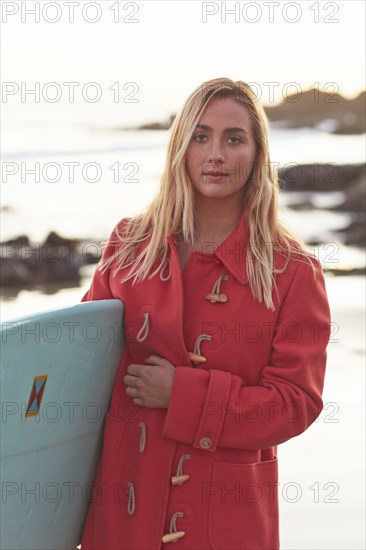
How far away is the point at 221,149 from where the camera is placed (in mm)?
→ 2287

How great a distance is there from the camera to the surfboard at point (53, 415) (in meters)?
2.17

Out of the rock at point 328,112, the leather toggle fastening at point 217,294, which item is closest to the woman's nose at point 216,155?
the leather toggle fastening at point 217,294

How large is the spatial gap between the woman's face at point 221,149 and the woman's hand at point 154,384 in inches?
13.9

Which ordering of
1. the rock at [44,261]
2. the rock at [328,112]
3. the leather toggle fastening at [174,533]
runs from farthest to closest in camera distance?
1. the rock at [328,112]
2. the rock at [44,261]
3. the leather toggle fastening at [174,533]

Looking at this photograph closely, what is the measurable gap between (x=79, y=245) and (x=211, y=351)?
13.2 feet

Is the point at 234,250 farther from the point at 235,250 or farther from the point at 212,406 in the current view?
the point at 212,406

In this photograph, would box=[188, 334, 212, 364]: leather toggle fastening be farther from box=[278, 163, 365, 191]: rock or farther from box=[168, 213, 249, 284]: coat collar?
box=[278, 163, 365, 191]: rock

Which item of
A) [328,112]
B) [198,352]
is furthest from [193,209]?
[328,112]

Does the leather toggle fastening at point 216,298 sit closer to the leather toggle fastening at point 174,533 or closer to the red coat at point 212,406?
the red coat at point 212,406

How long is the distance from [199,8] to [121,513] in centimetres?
339

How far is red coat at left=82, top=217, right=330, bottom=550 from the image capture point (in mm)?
2240

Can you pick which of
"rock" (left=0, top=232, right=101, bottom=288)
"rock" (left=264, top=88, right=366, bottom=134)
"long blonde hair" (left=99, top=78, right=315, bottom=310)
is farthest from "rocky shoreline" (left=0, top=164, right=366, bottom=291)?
"long blonde hair" (left=99, top=78, right=315, bottom=310)

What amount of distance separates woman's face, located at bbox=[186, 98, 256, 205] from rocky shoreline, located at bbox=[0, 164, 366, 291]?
12.3 ft

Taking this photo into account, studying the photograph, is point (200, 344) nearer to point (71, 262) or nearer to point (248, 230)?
point (248, 230)
